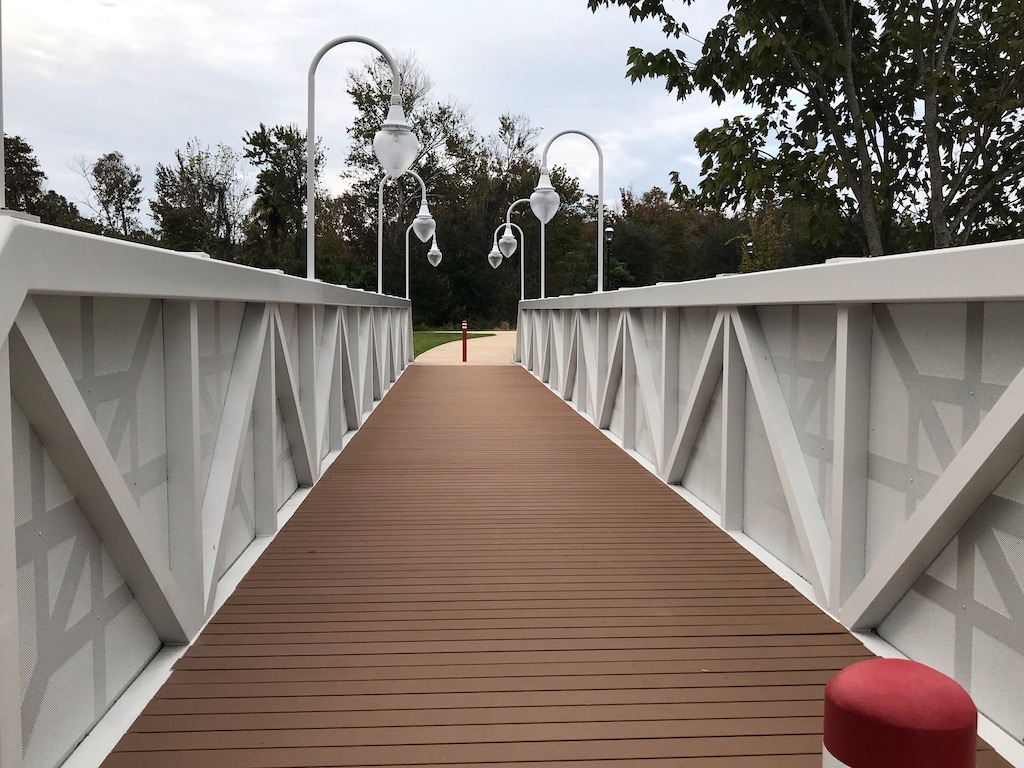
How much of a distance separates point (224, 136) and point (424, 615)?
49372mm

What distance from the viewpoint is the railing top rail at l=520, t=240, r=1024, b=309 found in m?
2.43

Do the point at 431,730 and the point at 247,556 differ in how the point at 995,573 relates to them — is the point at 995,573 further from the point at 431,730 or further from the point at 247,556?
the point at 247,556

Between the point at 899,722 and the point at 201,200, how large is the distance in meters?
47.0

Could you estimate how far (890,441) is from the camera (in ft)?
11.2

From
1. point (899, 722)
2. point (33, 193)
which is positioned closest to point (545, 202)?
point (899, 722)

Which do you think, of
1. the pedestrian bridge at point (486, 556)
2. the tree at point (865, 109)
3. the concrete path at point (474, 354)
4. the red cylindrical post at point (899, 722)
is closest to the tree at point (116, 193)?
the concrete path at point (474, 354)

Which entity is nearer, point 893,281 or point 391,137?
point 893,281

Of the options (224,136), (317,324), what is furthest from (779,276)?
(224,136)

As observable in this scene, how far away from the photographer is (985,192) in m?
12.5

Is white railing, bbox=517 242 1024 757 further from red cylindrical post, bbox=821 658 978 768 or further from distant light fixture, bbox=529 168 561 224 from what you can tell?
distant light fixture, bbox=529 168 561 224

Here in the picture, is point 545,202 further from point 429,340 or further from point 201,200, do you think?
point 201,200

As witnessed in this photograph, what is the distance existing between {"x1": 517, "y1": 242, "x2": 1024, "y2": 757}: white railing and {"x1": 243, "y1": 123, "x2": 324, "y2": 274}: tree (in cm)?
4305

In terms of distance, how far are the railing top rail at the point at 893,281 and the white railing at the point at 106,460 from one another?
92.4 inches

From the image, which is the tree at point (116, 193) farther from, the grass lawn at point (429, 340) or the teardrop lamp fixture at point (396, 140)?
the teardrop lamp fixture at point (396, 140)
